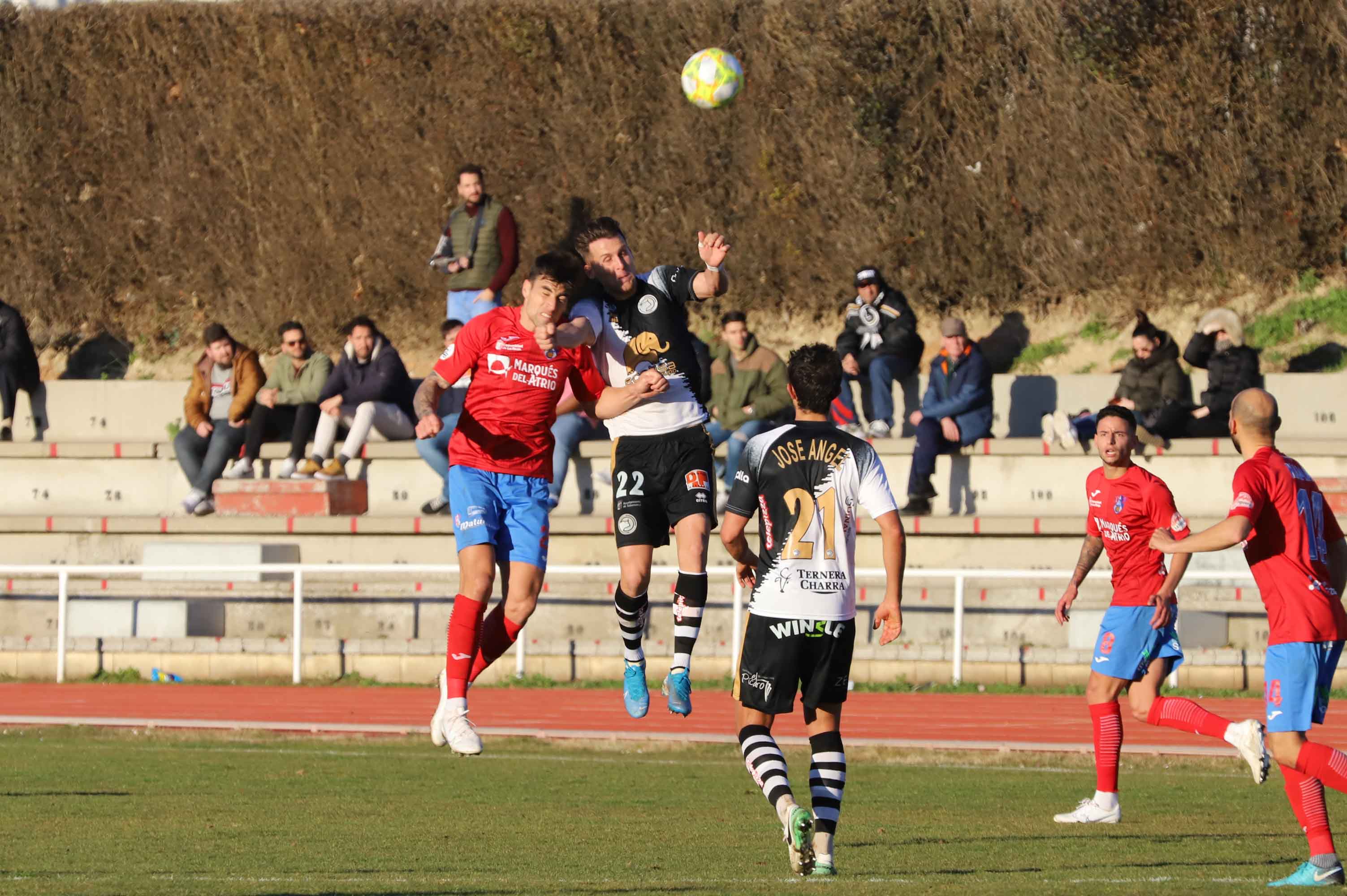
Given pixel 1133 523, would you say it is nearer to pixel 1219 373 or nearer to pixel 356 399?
pixel 1219 373

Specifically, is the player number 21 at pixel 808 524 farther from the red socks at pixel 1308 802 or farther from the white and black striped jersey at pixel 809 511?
the red socks at pixel 1308 802

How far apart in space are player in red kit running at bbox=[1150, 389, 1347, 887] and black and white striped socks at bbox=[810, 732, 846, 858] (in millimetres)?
1713

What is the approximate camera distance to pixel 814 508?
796 cm

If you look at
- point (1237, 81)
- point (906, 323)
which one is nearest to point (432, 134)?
point (906, 323)

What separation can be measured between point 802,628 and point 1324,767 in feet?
8.02

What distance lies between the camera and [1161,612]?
10.0 metres

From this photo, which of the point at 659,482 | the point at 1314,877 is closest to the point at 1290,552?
the point at 1314,877

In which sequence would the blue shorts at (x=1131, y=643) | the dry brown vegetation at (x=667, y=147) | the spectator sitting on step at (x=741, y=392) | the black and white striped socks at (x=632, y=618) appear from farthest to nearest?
the dry brown vegetation at (x=667, y=147) < the spectator sitting on step at (x=741, y=392) < the blue shorts at (x=1131, y=643) < the black and white striped socks at (x=632, y=618)

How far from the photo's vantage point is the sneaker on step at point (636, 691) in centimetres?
962

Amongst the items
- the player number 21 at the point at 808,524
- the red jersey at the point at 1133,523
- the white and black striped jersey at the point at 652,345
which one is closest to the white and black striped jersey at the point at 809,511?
the player number 21 at the point at 808,524

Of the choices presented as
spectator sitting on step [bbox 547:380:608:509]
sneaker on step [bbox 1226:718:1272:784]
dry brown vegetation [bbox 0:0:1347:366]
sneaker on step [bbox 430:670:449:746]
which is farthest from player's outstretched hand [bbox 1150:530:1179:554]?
dry brown vegetation [bbox 0:0:1347:366]

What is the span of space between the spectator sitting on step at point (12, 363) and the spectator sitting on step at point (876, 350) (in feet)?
30.5

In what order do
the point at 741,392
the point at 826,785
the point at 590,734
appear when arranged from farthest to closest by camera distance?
the point at 741,392
the point at 590,734
the point at 826,785

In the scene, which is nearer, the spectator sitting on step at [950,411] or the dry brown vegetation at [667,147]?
the spectator sitting on step at [950,411]
